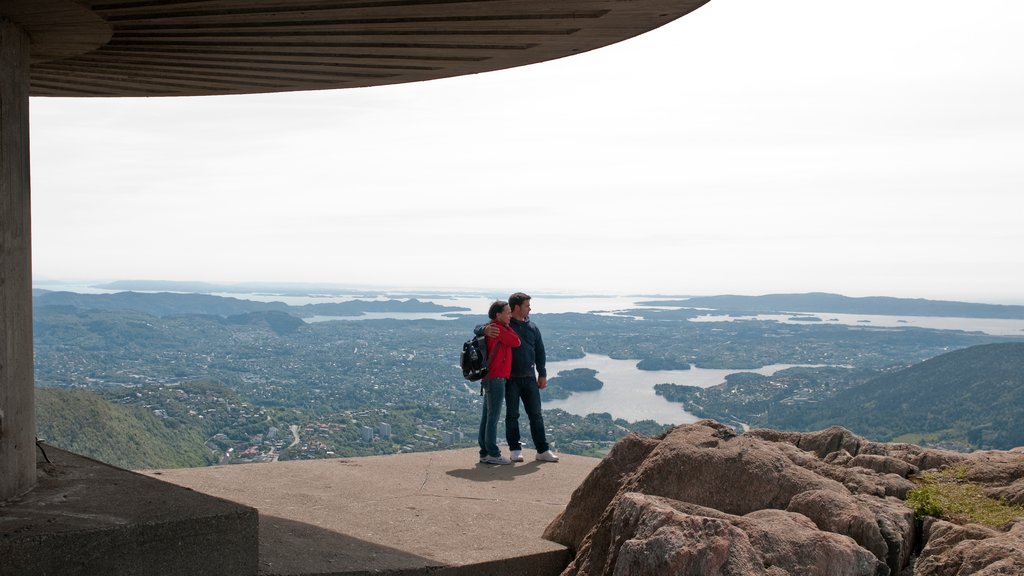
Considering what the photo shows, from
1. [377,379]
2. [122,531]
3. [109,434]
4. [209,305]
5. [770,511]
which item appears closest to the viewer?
[122,531]

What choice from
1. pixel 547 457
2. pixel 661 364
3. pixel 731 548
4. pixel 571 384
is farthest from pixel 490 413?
pixel 661 364

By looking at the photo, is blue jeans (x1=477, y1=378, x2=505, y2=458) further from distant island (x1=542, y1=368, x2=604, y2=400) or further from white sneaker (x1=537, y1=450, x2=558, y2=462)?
distant island (x1=542, y1=368, x2=604, y2=400)

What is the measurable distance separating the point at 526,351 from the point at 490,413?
0.76m

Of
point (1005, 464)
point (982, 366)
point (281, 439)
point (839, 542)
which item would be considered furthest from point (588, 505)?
point (982, 366)

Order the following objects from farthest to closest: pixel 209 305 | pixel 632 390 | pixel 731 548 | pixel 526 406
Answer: pixel 209 305 < pixel 632 390 < pixel 526 406 < pixel 731 548

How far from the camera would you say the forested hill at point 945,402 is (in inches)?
916

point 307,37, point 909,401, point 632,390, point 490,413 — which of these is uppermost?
point 307,37

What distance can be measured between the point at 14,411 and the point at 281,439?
23.6 meters

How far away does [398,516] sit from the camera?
700 centimetres

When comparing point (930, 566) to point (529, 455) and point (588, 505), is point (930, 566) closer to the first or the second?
point (588, 505)

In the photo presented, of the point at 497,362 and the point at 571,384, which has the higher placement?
the point at 497,362

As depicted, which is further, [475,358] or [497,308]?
[497,308]

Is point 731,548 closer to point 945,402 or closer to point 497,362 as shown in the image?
point 497,362

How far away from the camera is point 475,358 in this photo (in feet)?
30.3
